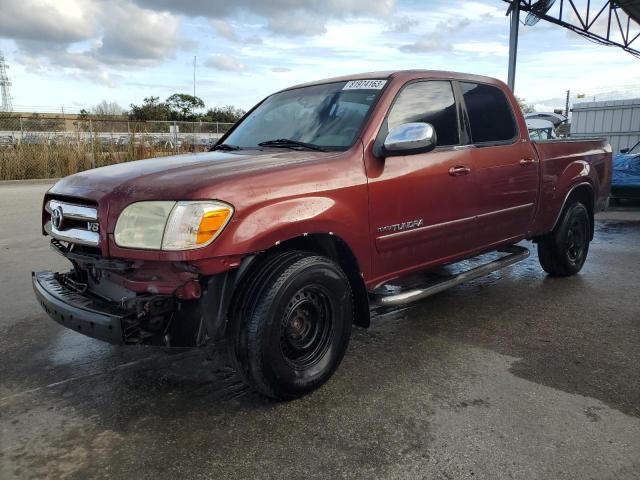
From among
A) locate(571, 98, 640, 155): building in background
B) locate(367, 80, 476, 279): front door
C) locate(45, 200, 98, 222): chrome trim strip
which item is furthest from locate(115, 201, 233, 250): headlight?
locate(571, 98, 640, 155): building in background

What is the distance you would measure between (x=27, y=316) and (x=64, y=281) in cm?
157

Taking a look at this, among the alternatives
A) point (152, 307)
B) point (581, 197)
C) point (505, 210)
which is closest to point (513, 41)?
point (581, 197)

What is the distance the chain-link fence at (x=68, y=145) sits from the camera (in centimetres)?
1570

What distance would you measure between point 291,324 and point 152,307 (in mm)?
750

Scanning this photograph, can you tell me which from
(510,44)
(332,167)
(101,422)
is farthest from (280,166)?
(510,44)

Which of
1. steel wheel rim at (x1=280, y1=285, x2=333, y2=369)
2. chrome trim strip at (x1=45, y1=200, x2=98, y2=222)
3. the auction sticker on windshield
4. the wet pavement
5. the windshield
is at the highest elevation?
the auction sticker on windshield

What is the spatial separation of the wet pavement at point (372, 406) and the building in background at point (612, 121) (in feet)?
47.4

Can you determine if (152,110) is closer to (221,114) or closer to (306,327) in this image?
(221,114)

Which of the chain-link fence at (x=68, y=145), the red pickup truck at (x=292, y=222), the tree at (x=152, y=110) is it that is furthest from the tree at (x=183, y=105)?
the red pickup truck at (x=292, y=222)

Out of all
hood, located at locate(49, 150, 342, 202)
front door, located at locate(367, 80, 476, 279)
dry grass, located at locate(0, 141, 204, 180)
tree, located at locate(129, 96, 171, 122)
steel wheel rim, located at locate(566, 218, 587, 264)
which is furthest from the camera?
tree, located at locate(129, 96, 171, 122)

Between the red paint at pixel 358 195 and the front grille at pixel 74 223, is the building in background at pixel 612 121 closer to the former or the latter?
the red paint at pixel 358 195

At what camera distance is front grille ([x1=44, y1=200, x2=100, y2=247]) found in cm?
276

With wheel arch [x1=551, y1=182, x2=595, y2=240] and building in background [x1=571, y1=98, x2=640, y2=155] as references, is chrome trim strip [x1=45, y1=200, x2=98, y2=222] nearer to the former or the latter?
wheel arch [x1=551, y1=182, x2=595, y2=240]

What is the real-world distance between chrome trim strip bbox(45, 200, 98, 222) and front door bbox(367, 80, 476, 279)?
1.55 meters
